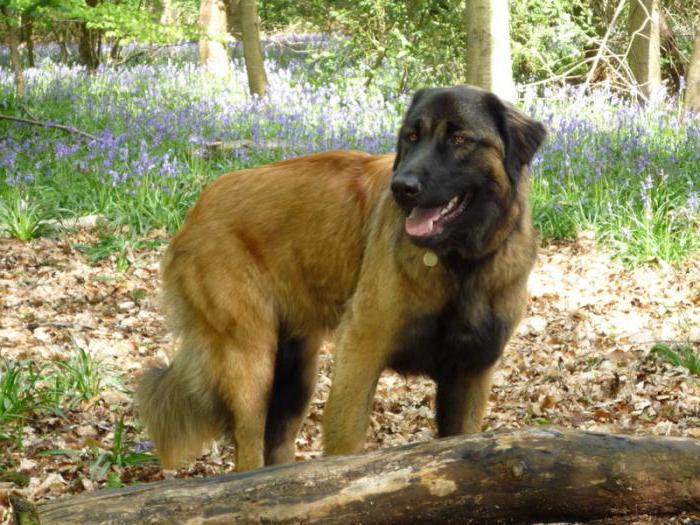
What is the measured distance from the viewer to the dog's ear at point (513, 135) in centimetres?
359

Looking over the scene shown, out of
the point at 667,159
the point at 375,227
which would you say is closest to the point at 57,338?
the point at 375,227

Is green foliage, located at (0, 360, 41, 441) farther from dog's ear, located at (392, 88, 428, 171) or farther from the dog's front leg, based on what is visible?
dog's ear, located at (392, 88, 428, 171)

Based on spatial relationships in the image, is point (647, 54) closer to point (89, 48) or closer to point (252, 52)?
point (252, 52)

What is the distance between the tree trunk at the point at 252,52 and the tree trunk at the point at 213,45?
242 cm

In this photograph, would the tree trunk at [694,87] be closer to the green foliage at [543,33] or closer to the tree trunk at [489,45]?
the green foliage at [543,33]

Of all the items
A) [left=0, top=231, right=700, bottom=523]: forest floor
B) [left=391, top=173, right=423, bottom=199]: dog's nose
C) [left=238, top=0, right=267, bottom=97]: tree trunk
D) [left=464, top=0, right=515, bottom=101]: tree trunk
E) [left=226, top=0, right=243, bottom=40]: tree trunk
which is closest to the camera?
[left=391, top=173, right=423, bottom=199]: dog's nose

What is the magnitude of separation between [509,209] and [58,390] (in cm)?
271

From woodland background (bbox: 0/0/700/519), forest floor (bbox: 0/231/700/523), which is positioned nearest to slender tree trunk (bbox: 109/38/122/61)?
woodland background (bbox: 0/0/700/519)

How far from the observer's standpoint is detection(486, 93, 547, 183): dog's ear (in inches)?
141

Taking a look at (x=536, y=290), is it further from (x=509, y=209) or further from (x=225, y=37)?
(x=225, y=37)

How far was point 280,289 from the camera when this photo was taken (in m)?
4.12

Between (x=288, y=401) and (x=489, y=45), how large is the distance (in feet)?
17.9

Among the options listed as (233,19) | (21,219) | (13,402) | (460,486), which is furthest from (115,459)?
(233,19)

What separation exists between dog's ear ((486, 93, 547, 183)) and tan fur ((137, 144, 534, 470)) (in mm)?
170
